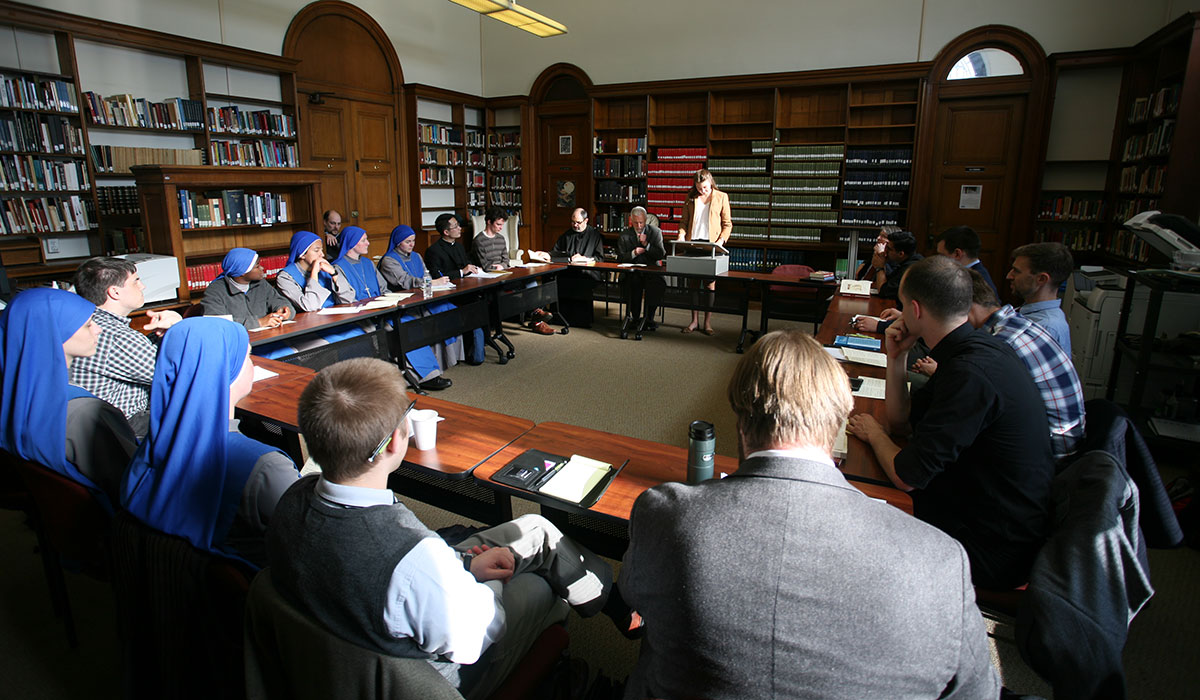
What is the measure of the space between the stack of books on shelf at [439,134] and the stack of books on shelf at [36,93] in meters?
3.89

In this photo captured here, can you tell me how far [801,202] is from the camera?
25.2 ft

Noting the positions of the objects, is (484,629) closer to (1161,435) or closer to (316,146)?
(1161,435)

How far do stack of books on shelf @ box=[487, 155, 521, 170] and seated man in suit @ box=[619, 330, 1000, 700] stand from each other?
353 inches

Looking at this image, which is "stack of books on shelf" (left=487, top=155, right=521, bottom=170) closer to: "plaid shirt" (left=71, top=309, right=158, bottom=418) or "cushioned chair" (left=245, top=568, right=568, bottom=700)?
"plaid shirt" (left=71, top=309, right=158, bottom=418)

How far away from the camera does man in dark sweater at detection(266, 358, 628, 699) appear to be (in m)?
1.06

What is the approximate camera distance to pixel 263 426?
2668 millimetres

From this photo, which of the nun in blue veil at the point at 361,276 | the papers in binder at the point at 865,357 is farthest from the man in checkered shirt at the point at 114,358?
the papers in binder at the point at 865,357

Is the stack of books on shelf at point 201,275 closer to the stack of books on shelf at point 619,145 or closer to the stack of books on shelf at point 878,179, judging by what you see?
the stack of books on shelf at point 619,145

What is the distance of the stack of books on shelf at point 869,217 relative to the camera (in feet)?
24.1

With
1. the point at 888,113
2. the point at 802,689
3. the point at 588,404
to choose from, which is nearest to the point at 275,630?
the point at 802,689

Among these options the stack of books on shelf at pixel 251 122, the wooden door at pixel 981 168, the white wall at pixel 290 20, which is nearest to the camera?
the white wall at pixel 290 20

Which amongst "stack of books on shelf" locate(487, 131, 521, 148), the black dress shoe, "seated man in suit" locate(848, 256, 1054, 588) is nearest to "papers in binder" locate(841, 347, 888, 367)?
"seated man in suit" locate(848, 256, 1054, 588)

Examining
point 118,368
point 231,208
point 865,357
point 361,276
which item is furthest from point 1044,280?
point 231,208

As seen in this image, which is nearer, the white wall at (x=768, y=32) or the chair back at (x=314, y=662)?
the chair back at (x=314, y=662)
